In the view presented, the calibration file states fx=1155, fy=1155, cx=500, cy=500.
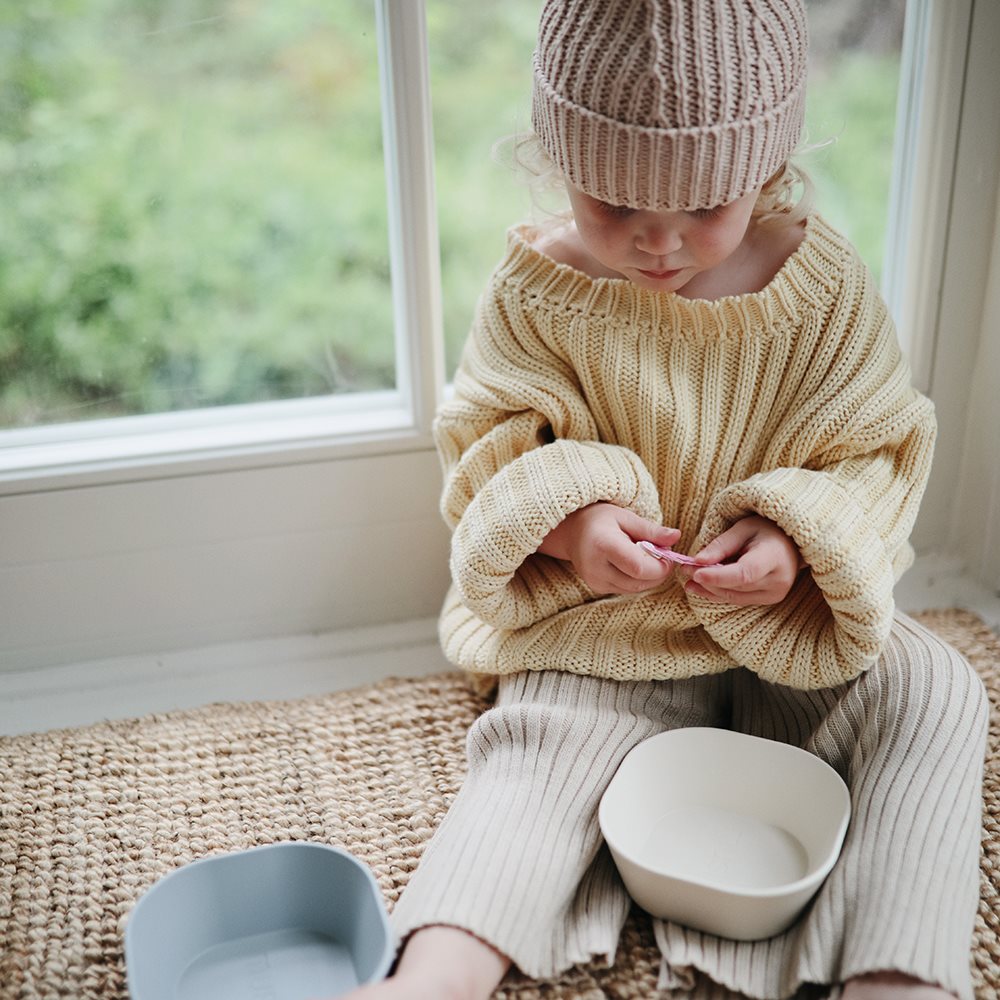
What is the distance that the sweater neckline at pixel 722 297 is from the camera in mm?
1067

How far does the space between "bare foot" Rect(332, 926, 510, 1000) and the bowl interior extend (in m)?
0.15

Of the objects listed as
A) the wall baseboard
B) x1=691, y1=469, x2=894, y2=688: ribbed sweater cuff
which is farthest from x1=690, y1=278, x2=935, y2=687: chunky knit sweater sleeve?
the wall baseboard

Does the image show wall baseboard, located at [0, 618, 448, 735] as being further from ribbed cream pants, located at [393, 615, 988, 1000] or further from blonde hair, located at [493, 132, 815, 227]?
blonde hair, located at [493, 132, 815, 227]

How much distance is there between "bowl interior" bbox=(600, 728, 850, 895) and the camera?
0.99m

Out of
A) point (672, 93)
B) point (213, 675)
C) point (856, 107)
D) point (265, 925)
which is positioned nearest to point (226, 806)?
point (265, 925)

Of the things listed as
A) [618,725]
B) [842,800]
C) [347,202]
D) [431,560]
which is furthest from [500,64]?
[842,800]

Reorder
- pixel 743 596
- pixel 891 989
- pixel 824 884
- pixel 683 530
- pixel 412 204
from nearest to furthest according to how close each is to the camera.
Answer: pixel 891 989
pixel 824 884
pixel 743 596
pixel 683 530
pixel 412 204

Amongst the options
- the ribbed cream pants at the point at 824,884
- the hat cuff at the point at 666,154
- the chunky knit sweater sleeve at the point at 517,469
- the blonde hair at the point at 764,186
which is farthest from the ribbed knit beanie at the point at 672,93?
the ribbed cream pants at the point at 824,884

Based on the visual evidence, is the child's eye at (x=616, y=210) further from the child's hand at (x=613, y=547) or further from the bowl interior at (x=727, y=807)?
the bowl interior at (x=727, y=807)

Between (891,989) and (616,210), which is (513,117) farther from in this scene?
(891,989)

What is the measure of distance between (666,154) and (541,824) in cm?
55

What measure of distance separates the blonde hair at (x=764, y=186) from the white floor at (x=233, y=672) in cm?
55

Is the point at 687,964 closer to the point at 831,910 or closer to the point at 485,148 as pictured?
the point at 831,910

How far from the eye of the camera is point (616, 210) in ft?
3.21
